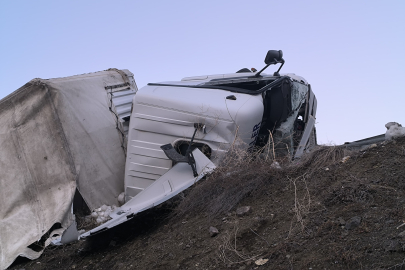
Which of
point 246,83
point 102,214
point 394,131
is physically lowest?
point 102,214

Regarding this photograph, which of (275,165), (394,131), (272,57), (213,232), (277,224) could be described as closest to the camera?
(277,224)

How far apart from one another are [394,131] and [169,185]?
8.56 ft

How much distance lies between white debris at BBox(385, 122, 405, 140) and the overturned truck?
1243 millimetres

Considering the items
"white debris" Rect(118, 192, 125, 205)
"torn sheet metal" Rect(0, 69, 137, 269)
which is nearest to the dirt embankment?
"torn sheet metal" Rect(0, 69, 137, 269)

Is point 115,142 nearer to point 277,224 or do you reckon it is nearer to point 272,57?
point 272,57

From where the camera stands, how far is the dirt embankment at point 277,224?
3062 mm

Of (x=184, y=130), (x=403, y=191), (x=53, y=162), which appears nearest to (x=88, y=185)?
(x=53, y=162)

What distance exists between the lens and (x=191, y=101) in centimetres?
527

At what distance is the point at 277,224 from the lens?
371cm

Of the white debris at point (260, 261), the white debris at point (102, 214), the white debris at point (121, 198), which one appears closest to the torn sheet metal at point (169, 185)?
the white debris at point (102, 214)

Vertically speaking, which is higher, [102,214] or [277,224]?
[277,224]

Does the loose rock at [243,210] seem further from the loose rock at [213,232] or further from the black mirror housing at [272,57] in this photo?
the black mirror housing at [272,57]

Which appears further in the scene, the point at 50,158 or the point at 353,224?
the point at 50,158

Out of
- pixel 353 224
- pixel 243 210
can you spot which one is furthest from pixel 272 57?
pixel 353 224
